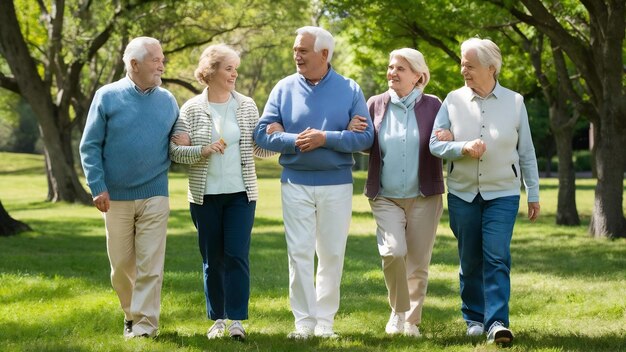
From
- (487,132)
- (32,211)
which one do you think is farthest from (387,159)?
(32,211)

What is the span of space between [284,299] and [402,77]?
11.0 feet

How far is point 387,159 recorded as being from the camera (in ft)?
23.8

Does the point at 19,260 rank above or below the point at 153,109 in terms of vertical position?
below

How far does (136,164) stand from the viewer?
22.8ft

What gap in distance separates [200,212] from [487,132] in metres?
2.13

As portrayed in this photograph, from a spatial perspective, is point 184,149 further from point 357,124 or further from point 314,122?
point 357,124

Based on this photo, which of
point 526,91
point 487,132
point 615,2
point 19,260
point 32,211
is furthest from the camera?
point 526,91

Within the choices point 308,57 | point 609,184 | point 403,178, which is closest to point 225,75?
point 308,57

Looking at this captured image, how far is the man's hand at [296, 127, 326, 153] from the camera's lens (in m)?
6.85

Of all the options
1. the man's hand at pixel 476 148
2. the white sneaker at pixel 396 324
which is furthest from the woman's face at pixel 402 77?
the white sneaker at pixel 396 324

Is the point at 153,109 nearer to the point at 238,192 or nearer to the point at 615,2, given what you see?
the point at 238,192

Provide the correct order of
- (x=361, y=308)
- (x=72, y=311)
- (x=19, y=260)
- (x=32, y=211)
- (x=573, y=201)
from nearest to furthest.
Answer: (x=72, y=311) < (x=361, y=308) < (x=19, y=260) < (x=573, y=201) < (x=32, y=211)

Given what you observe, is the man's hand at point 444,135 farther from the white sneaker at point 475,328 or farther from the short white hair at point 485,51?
the white sneaker at point 475,328

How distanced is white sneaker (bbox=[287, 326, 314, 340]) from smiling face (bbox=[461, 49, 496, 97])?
2.11 meters
